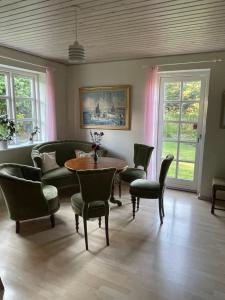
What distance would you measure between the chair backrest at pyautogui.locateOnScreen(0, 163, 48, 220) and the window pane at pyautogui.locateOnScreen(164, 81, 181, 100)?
2878 millimetres

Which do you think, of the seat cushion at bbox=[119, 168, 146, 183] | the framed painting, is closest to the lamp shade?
the seat cushion at bbox=[119, 168, 146, 183]

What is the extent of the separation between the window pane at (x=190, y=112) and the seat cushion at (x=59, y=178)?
2266 millimetres

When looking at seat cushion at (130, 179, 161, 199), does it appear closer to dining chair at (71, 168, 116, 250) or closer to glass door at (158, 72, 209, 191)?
dining chair at (71, 168, 116, 250)

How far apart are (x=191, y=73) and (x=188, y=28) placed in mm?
1460

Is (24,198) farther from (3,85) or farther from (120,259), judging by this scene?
(3,85)

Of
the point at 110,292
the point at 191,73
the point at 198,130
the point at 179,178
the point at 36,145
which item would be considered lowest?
the point at 110,292

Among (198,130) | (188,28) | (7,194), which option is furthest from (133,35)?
(7,194)

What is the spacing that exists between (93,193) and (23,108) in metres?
2.76

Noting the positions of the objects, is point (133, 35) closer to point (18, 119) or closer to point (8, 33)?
point (8, 33)

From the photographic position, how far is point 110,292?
194cm

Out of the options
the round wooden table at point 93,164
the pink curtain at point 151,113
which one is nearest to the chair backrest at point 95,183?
the round wooden table at point 93,164

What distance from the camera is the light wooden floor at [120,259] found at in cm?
196

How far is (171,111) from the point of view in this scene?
4320 millimetres

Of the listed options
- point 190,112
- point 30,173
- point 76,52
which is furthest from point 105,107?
point 76,52
